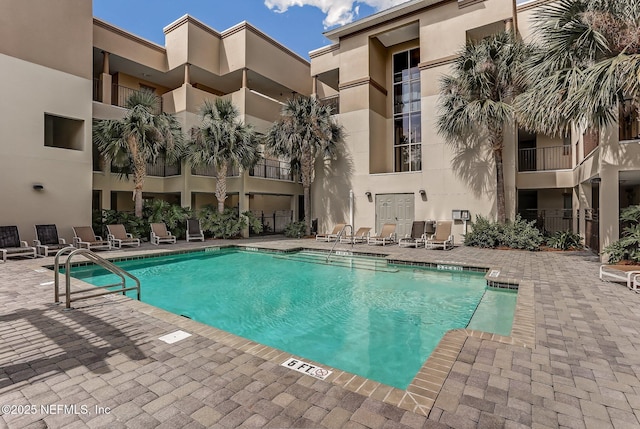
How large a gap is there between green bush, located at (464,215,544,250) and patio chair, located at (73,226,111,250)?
48.6 ft

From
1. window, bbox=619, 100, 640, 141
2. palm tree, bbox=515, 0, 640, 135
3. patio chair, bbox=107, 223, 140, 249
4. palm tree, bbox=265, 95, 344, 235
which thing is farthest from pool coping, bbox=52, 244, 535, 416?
palm tree, bbox=265, 95, 344, 235

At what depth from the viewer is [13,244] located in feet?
36.3

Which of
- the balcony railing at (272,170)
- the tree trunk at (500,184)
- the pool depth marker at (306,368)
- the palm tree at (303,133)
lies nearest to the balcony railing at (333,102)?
the palm tree at (303,133)

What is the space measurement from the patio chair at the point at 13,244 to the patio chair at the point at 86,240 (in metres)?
1.42

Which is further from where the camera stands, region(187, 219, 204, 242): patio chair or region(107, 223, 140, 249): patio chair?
region(187, 219, 204, 242): patio chair

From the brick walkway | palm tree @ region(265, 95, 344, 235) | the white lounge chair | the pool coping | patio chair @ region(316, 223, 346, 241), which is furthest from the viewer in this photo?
palm tree @ region(265, 95, 344, 235)

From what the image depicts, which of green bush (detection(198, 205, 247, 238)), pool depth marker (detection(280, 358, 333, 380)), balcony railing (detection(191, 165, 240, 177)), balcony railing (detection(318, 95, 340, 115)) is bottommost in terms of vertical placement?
pool depth marker (detection(280, 358, 333, 380))

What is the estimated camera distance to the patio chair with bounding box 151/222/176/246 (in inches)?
570

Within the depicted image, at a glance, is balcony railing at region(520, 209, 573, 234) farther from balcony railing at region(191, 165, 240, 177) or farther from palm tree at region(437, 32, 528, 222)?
balcony railing at region(191, 165, 240, 177)

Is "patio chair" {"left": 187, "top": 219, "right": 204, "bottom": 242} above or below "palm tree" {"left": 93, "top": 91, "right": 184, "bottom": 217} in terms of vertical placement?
below

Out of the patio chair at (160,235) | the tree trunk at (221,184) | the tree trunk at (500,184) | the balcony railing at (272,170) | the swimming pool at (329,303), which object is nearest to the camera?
the swimming pool at (329,303)

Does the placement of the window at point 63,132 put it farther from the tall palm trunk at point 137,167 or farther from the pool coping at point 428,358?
the pool coping at point 428,358

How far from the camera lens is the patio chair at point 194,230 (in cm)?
1579

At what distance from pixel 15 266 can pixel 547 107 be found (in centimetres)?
1475
